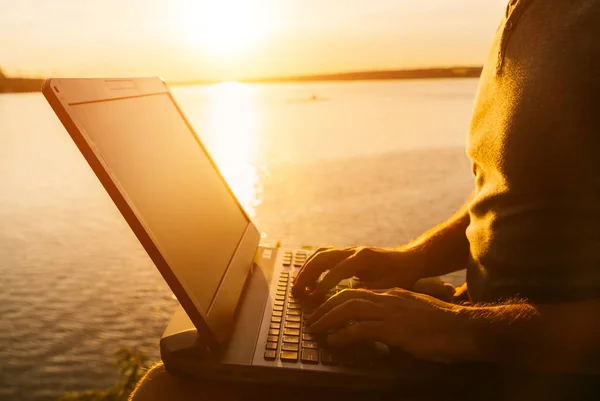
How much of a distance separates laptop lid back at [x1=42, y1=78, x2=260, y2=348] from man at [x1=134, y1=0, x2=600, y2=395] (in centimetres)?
17

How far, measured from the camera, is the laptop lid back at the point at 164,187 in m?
0.61

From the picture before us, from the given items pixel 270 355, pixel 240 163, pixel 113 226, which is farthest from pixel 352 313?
pixel 240 163

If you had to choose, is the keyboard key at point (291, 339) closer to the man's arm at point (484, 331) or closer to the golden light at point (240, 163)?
the man's arm at point (484, 331)

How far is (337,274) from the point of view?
3.13 ft

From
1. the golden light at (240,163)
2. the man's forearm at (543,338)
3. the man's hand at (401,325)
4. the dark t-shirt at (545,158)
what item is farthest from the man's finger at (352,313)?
the golden light at (240,163)

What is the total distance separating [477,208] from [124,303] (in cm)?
279

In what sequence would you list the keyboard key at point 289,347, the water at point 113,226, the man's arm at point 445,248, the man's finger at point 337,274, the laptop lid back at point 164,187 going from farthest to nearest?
the water at point 113,226, the man's arm at point 445,248, the man's finger at point 337,274, the keyboard key at point 289,347, the laptop lid back at point 164,187

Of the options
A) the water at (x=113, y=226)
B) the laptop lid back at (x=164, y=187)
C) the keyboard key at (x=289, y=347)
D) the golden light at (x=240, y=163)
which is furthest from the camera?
the golden light at (x=240, y=163)

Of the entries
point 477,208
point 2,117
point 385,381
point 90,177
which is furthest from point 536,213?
point 2,117

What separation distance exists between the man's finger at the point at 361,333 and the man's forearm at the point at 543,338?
128 millimetres

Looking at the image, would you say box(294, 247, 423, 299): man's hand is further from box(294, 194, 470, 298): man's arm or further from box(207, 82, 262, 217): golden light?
box(207, 82, 262, 217): golden light

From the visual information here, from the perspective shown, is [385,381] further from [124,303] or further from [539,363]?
[124,303]

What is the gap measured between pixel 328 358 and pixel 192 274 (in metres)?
0.26

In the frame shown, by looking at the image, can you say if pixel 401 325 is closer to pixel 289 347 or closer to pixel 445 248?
pixel 289 347
